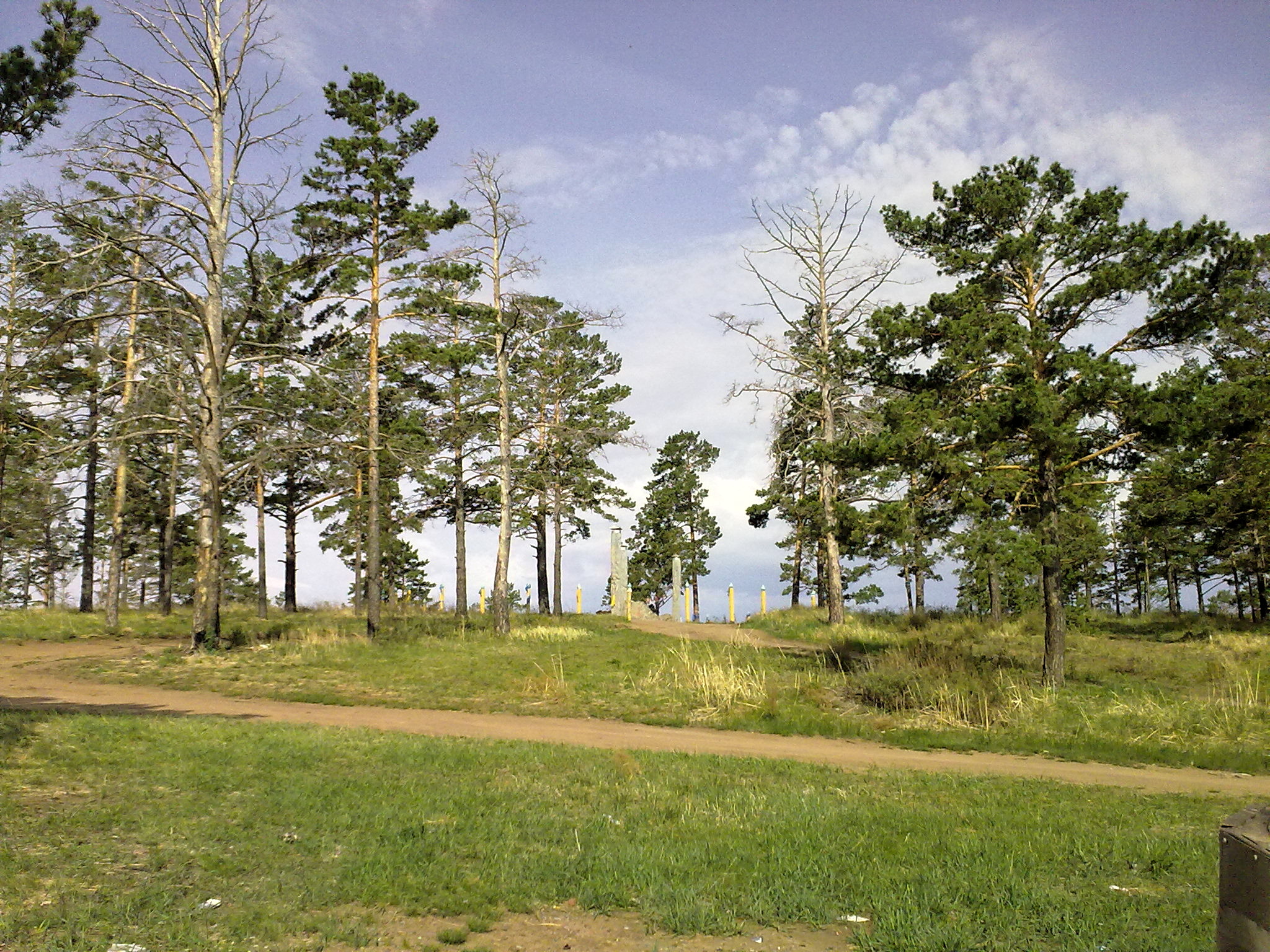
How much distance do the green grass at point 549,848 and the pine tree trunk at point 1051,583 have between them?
308 inches

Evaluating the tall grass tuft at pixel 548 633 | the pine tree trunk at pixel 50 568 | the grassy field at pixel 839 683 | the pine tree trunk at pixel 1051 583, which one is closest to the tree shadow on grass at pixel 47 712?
the grassy field at pixel 839 683

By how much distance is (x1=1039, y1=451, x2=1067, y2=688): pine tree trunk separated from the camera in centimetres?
1692

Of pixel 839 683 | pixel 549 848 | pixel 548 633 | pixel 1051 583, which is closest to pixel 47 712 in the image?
pixel 549 848

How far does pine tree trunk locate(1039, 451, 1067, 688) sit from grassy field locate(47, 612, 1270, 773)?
0.59m

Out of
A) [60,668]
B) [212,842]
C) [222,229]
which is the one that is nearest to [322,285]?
[222,229]

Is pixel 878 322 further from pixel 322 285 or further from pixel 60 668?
pixel 60 668

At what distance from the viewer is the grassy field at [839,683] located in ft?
44.0

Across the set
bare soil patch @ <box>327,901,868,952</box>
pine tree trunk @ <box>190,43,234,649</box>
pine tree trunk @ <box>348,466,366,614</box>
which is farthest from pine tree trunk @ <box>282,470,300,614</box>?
bare soil patch @ <box>327,901,868,952</box>

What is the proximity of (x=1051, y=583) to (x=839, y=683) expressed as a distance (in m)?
4.49

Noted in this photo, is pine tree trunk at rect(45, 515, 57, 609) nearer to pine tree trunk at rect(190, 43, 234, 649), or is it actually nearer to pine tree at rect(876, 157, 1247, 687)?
pine tree trunk at rect(190, 43, 234, 649)

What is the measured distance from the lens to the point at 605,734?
13.2m

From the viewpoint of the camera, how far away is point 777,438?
2919 cm

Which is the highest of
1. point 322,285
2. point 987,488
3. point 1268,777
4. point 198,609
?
point 322,285

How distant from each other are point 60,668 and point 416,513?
20439 mm
